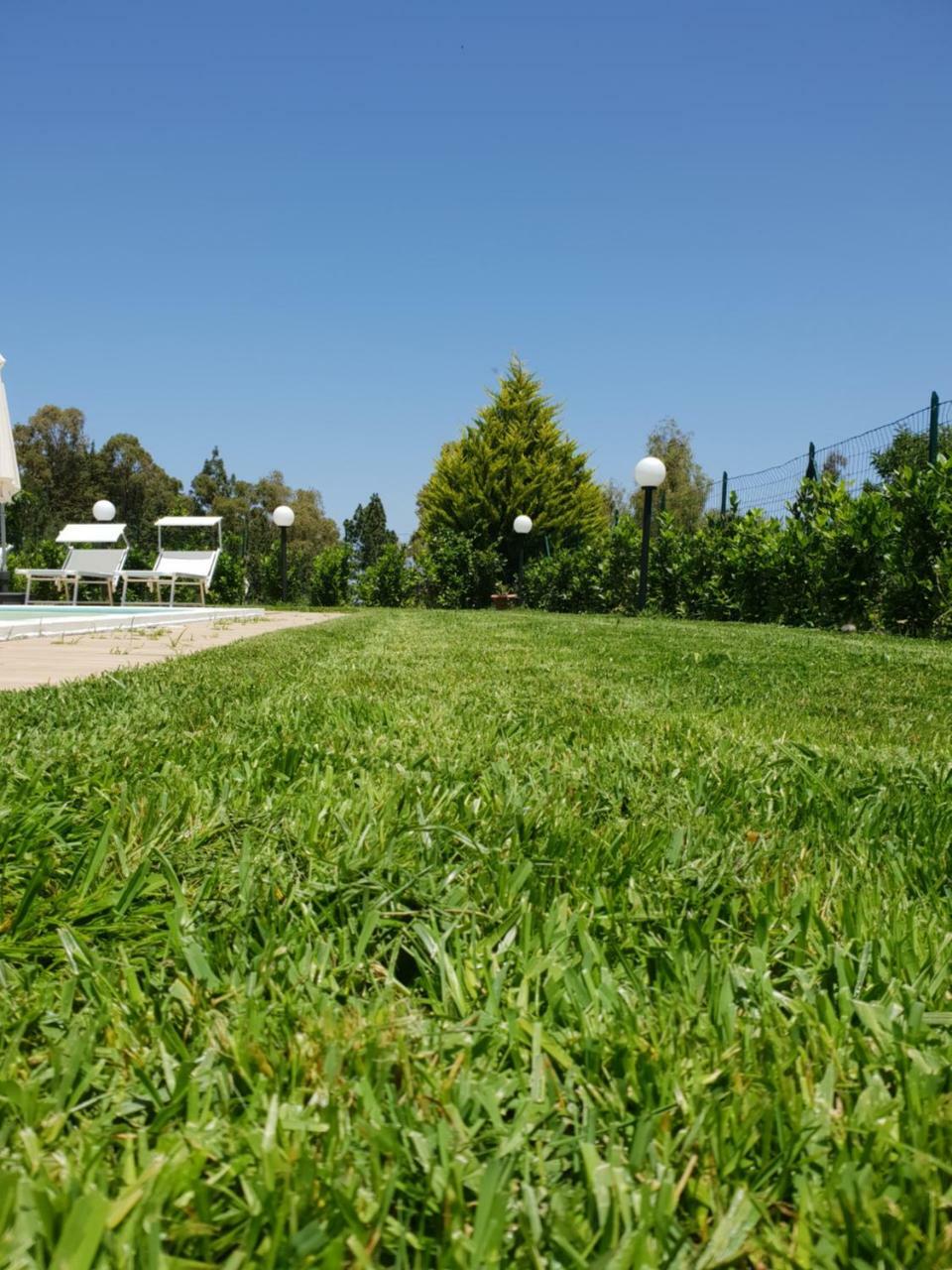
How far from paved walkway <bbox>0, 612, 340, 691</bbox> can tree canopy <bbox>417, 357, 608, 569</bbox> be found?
18136mm

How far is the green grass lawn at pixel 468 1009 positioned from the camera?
1.96ft

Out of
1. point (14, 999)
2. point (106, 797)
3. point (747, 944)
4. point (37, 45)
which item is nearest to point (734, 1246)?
point (747, 944)

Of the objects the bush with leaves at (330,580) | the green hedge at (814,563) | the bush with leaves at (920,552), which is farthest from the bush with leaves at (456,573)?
the bush with leaves at (920,552)

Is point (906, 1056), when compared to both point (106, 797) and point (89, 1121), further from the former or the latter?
point (106, 797)

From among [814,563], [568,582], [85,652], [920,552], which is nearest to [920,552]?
[920,552]

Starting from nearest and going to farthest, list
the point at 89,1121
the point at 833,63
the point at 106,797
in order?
the point at 89,1121 < the point at 106,797 < the point at 833,63

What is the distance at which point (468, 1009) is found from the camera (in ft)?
3.00

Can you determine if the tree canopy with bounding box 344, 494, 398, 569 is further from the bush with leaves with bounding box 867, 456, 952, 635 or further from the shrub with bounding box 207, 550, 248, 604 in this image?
the bush with leaves with bounding box 867, 456, 952, 635

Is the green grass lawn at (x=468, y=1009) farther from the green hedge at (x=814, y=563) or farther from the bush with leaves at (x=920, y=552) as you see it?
the green hedge at (x=814, y=563)

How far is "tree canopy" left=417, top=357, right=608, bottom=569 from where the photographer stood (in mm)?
25812

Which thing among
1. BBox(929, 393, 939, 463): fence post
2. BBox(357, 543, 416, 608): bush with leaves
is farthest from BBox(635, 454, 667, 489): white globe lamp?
BBox(357, 543, 416, 608): bush with leaves

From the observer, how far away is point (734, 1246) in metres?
0.58

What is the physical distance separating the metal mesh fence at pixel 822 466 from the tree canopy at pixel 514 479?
11410mm

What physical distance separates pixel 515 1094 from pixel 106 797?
3.67 feet
